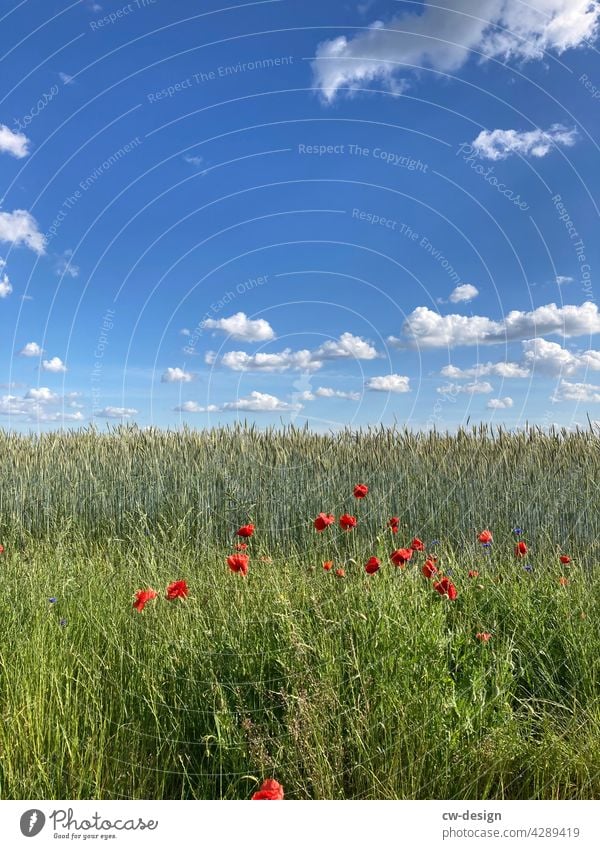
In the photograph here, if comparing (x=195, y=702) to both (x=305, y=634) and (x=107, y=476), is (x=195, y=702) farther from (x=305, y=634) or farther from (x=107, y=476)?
(x=107, y=476)

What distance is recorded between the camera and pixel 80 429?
12.1 m

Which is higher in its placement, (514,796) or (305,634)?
(305,634)

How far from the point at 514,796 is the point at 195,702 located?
1.28 metres

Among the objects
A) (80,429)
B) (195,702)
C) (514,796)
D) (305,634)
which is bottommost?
(514,796)
